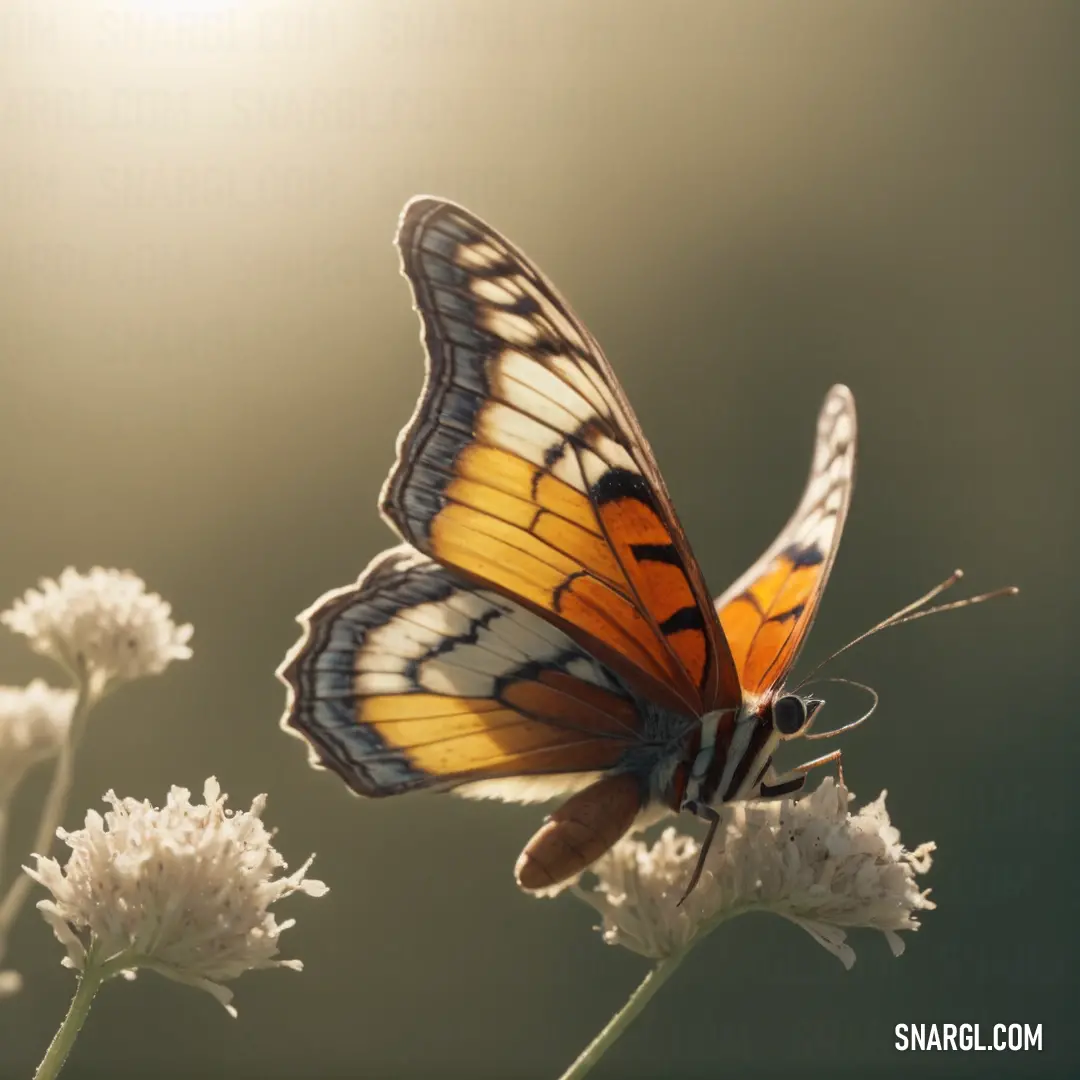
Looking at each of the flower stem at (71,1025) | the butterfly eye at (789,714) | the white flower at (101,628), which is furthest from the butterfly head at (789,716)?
the white flower at (101,628)

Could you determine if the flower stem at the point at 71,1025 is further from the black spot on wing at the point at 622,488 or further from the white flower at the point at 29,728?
the black spot on wing at the point at 622,488

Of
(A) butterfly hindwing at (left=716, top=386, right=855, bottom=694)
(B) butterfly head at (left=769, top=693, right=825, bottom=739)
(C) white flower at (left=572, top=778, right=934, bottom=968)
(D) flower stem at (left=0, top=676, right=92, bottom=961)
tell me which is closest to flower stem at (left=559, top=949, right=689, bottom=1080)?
(C) white flower at (left=572, top=778, right=934, bottom=968)

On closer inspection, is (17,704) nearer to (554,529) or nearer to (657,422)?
(554,529)

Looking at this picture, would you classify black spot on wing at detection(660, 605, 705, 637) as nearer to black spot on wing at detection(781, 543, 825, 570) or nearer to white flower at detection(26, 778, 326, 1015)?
black spot on wing at detection(781, 543, 825, 570)

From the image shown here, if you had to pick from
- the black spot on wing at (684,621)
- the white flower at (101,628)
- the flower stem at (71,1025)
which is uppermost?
the white flower at (101,628)

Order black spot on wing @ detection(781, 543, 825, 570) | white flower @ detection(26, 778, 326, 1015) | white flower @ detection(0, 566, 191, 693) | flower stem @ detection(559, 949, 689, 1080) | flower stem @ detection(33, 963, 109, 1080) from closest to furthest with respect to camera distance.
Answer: flower stem @ detection(33, 963, 109, 1080), flower stem @ detection(559, 949, 689, 1080), white flower @ detection(26, 778, 326, 1015), black spot on wing @ detection(781, 543, 825, 570), white flower @ detection(0, 566, 191, 693)

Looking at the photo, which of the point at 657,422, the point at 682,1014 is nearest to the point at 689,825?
the point at 682,1014

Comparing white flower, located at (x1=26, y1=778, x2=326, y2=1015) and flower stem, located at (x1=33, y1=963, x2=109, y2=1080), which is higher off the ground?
white flower, located at (x1=26, y1=778, x2=326, y2=1015)
